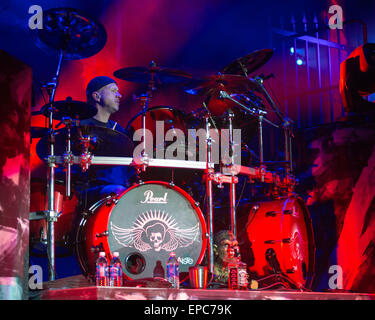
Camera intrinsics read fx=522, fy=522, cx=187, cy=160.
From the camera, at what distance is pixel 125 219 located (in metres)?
4.48

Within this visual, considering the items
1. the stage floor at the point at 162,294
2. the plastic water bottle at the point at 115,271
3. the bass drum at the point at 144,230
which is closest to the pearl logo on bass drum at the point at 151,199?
the bass drum at the point at 144,230

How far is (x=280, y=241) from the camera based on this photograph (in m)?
5.13

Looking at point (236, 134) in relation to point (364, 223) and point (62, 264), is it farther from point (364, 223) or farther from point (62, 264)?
point (62, 264)

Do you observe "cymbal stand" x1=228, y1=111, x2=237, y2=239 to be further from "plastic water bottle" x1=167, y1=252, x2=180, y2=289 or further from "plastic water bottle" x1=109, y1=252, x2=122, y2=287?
"plastic water bottle" x1=109, y1=252, x2=122, y2=287

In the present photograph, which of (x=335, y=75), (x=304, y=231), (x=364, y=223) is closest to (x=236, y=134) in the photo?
(x=304, y=231)

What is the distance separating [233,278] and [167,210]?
83cm

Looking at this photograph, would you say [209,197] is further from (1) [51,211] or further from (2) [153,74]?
(1) [51,211]

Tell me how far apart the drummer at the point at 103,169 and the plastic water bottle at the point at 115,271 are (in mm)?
584

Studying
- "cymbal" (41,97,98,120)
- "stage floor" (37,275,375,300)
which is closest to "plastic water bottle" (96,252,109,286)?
"stage floor" (37,275,375,300)

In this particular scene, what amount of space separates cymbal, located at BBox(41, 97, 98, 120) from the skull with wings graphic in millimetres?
956

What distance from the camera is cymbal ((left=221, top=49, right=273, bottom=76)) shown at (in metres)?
5.33

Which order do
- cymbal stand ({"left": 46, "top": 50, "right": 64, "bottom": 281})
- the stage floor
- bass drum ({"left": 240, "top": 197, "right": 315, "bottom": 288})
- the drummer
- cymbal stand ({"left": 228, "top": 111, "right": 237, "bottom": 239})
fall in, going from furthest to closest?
1. bass drum ({"left": 240, "top": 197, "right": 315, "bottom": 288})
2. cymbal stand ({"left": 228, "top": 111, "right": 237, "bottom": 239})
3. the drummer
4. cymbal stand ({"left": 46, "top": 50, "right": 64, "bottom": 281})
5. the stage floor

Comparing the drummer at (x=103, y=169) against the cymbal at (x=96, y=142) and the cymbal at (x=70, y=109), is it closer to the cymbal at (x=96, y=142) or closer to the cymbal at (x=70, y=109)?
the cymbal at (x=96, y=142)

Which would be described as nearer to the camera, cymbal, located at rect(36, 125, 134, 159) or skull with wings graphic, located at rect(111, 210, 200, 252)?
cymbal, located at rect(36, 125, 134, 159)
